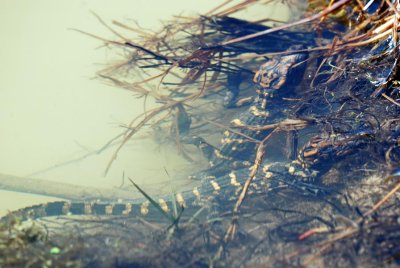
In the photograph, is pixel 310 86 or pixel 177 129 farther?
pixel 177 129

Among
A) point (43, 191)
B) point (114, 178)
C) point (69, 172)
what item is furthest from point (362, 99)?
point (69, 172)

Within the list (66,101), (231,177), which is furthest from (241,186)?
(66,101)

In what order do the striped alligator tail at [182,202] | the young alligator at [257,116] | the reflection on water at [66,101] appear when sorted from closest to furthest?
1. the striped alligator tail at [182,202]
2. the young alligator at [257,116]
3. the reflection on water at [66,101]

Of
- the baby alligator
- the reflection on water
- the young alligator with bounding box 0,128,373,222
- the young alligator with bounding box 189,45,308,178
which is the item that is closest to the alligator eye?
the young alligator with bounding box 0,128,373,222

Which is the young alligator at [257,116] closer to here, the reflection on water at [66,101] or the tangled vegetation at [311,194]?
the tangled vegetation at [311,194]

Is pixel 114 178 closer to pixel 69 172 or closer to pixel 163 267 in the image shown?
pixel 69 172

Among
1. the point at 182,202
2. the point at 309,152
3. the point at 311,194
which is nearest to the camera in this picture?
the point at 311,194

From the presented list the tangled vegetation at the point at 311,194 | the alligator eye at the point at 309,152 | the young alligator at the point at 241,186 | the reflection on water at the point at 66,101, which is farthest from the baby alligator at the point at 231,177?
the reflection on water at the point at 66,101

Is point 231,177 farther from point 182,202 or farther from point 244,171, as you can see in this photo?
point 182,202
